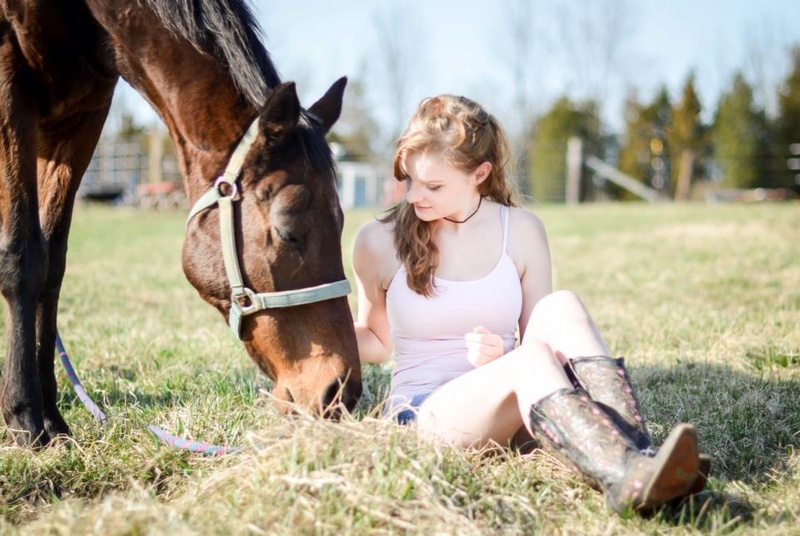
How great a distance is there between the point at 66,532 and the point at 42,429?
93 cm

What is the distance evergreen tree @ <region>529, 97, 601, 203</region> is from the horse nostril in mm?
21403

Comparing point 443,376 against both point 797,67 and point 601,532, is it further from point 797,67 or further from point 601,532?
point 797,67

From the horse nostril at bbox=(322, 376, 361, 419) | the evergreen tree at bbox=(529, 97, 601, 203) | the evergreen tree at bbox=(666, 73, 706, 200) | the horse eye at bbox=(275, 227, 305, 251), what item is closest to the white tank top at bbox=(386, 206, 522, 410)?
the horse nostril at bbox=(322, 376, 361, 419)

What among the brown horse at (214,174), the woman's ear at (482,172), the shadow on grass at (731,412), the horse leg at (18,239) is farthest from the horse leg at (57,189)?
the shadow on grass at (731,412)

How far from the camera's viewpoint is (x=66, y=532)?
55.3 inches

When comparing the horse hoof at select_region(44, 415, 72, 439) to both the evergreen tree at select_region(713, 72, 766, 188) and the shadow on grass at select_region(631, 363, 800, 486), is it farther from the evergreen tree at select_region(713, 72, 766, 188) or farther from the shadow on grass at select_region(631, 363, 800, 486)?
the evergreen tree at select_region(713, 72, 766, 188)

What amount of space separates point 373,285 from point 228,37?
92 centimetres

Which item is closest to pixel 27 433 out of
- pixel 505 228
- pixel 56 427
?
pixel 56 427

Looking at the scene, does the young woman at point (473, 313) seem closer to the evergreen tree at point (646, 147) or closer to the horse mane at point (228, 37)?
the horse mane at point (228, 37)

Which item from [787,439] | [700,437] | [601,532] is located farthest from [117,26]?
[787,439]

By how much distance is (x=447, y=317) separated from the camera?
7.61ft

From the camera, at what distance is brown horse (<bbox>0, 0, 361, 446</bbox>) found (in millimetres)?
1987

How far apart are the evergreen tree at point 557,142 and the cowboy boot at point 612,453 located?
70.5 feet

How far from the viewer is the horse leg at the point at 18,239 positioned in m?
2.26
